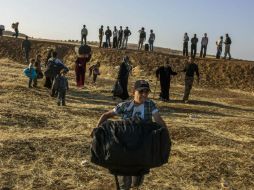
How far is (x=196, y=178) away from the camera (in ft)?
31.0

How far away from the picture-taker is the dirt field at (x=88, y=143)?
8.98 m

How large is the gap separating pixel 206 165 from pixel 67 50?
33.6 metres

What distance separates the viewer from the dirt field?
8.98 meters

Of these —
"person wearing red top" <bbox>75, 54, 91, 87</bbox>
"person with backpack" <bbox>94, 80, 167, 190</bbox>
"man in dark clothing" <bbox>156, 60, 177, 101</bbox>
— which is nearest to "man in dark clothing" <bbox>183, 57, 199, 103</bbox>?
"man in dark clothing" <bbox>156, 60, 177, 101</bbox>

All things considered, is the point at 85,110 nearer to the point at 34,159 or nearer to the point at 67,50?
the point at 34,159

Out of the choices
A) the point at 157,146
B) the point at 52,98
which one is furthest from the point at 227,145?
the point at 52,98

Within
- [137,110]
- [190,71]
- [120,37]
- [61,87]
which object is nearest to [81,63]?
[190,71]

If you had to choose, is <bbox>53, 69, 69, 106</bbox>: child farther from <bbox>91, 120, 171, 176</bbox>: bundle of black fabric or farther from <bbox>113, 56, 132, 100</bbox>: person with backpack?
<bbox>91, 120, 171, 176</bbox>: bundle of black fabric

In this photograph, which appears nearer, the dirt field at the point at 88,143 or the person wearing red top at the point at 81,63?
the dirt field at the point at 88,143

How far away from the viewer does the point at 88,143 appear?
11195mm

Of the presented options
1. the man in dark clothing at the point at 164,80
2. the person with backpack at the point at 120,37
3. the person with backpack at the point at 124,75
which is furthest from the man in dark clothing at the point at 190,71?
the person with backpack at the point at 120,37

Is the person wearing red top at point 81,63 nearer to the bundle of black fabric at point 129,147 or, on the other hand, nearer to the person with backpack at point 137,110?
→ the person with backpack at point 137,110

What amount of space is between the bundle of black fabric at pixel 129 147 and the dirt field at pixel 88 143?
2599 millimetres

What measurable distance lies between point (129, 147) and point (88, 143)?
5.37m
